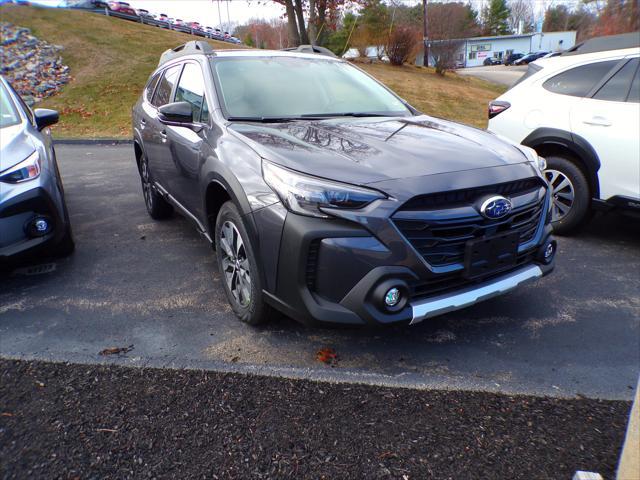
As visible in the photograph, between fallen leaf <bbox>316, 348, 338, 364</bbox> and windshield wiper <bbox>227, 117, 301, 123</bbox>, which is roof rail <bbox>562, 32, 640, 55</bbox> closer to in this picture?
windshield wiper <bbox>227, 117, 301, 123</bbox>

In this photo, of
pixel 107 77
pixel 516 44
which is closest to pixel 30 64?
pixel 107 77

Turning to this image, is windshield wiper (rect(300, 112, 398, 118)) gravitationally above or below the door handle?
above

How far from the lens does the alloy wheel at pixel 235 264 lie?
3.09 meters

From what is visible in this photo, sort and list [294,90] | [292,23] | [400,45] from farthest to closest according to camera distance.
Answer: [400,45] → [292,23] → [294,90]

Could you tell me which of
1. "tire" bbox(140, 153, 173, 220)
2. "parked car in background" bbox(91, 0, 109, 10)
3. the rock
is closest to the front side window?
"tire" bbox(140, 153, 173, 220)

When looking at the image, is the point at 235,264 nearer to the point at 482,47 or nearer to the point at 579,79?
the point at 579,79

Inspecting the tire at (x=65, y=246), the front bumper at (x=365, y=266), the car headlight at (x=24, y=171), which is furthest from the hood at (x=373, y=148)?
the tire at (x=65, y=246)

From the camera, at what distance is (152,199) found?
5449mm

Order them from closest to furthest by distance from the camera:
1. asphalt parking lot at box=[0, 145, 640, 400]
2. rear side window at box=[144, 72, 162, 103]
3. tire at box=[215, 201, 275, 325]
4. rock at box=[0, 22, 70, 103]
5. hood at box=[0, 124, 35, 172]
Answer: asphalt parking lot at box=[0, 145, 640, 400] → tire at box=[215, 201, 275, 325] → hood at box=[0, 124, 35, 172] → rear side window at box=[144, 72, 162, 103] → rock at box=[0, 22, 70, 103]

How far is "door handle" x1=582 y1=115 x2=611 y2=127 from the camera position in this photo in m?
4.38

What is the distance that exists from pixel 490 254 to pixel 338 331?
3.73 feet

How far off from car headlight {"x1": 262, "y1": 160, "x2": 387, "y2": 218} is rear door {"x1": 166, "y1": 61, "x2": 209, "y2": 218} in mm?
1205

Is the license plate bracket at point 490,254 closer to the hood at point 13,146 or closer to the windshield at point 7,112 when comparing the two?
the hood at point 13,146

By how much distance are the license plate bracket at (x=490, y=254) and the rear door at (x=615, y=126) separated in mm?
2130
